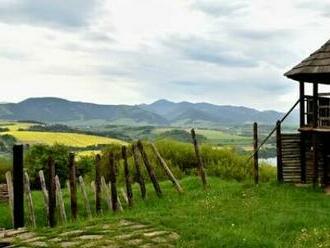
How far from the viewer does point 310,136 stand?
84.9 feet

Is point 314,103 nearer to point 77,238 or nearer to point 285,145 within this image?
point 285,145

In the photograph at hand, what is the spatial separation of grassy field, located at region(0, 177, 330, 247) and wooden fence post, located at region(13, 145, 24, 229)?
151 centimetres

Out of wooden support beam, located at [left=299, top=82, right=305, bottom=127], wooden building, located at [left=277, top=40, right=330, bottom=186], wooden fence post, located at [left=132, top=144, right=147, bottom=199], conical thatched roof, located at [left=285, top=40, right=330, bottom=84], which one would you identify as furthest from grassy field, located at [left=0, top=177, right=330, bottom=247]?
conical thatched roof, located at [left=285, top=40, right=330, bottom=84]

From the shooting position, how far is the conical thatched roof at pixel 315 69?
2364 centimetres

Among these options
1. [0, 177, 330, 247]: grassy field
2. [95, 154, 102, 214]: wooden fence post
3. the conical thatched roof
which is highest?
the conical thatched roof

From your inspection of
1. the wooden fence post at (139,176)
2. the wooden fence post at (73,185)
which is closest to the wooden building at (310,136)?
the wooden fence post at (139,176)

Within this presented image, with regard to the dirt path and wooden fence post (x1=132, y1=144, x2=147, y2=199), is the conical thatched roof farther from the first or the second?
the dirt path

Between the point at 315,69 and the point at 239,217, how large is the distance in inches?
401

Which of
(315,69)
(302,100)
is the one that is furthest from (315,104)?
(315,69)

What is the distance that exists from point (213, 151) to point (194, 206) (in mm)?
25540

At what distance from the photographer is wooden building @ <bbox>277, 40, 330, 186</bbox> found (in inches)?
954

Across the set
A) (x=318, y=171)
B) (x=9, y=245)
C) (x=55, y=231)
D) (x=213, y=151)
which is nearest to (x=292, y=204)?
(x=318, y=171)

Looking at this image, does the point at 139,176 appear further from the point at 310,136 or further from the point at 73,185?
the point at 310,136

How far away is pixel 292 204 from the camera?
749 inches
